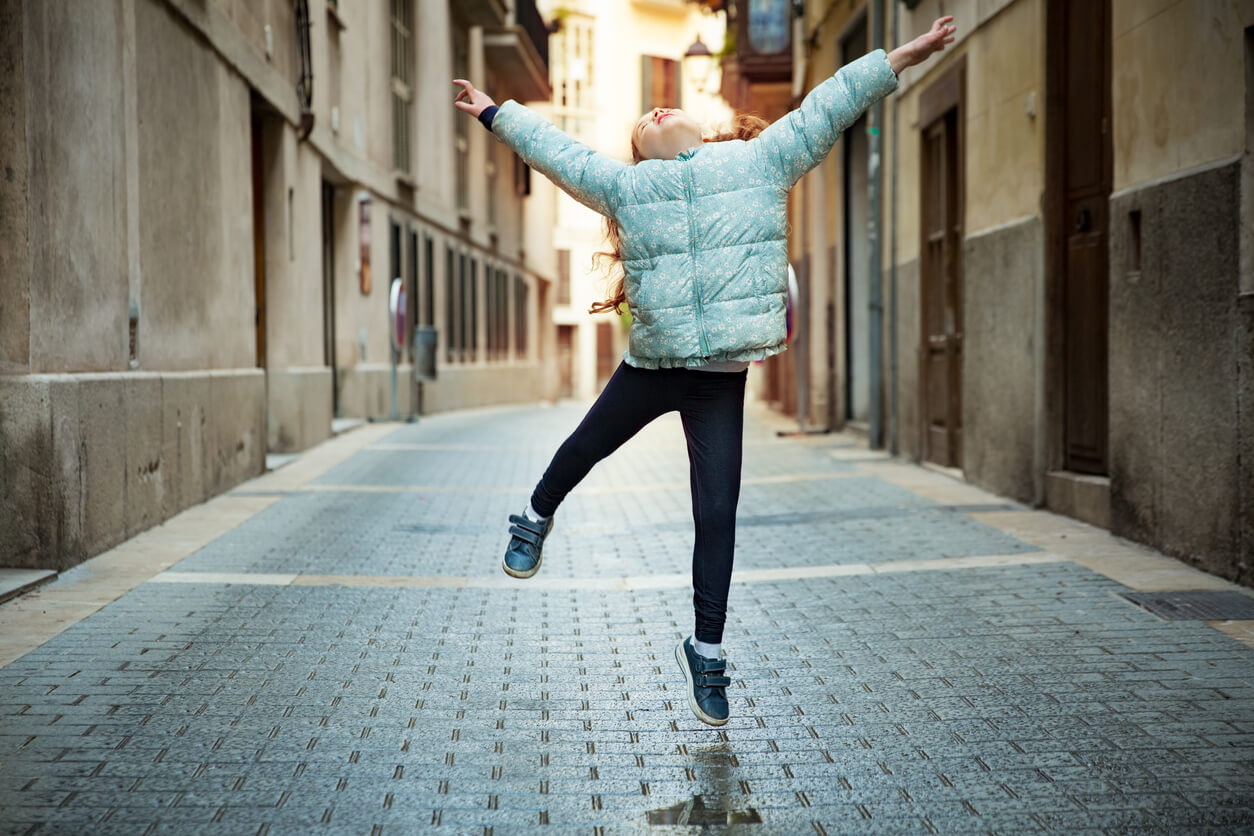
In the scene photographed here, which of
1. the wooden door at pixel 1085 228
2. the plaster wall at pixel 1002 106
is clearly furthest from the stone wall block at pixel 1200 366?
the plaster wall at pixel 1002 106

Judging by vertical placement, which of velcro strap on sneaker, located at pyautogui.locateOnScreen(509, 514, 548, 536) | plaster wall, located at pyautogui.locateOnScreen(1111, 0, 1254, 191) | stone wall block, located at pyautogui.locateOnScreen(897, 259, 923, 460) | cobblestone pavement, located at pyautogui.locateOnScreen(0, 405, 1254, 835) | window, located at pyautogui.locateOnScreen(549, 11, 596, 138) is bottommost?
cobblestone pavement, located at pyautogui.locateOnScreen(0, 405, 1254, 835)

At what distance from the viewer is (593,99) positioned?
174 ft

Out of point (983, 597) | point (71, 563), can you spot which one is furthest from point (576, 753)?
point (71, 563)

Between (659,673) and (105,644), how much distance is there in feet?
6.62

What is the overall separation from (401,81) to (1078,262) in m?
16.9

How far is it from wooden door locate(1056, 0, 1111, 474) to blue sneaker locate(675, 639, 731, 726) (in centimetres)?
501

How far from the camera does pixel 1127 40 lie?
24.8 ft

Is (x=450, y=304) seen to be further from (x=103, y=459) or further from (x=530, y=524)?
(x=530, y=524)

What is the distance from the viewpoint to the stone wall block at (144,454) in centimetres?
796

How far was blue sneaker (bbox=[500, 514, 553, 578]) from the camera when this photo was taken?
14.4ft

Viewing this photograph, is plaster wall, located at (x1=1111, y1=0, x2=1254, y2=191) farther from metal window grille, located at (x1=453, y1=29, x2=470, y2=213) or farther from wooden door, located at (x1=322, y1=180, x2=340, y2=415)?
metal window grille, located at (x1=453, y1=29, x2=470, y2=213)

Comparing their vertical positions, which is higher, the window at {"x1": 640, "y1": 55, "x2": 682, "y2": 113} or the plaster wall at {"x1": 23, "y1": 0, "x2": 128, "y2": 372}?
the window at {"x1": 640, "y1": 55, "x2": 682, "y2": 113}

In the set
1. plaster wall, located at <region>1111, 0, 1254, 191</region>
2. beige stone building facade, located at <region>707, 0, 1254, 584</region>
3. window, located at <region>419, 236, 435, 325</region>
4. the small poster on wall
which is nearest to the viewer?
plaster wall, located at <region>1111, 0, 1254, 191</region>

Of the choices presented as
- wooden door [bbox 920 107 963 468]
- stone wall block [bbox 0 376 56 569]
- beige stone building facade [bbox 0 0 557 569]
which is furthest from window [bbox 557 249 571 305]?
stone wall block [bbox 0 376 56 569]
